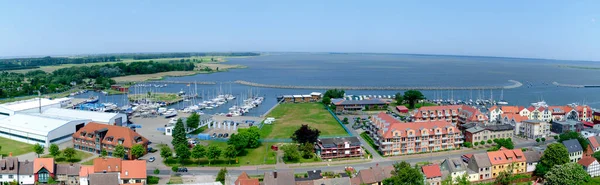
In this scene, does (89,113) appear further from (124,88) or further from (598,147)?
(598,147)

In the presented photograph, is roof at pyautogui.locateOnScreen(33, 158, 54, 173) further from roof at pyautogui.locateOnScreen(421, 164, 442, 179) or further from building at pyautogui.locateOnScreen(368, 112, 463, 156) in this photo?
roof at pyautogui.locateOnScreen(421, 164, 442, 179)

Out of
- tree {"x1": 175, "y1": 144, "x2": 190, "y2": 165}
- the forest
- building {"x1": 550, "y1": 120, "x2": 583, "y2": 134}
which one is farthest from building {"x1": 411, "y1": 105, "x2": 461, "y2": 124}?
the forest

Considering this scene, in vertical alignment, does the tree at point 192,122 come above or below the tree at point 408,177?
above

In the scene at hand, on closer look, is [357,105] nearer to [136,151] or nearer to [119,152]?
[136,151]

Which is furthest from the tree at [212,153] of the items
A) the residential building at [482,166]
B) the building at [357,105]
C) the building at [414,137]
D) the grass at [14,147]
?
the building at [357,105]

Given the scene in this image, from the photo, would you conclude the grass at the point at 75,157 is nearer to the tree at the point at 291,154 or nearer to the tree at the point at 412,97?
the tree at the point at 291,154

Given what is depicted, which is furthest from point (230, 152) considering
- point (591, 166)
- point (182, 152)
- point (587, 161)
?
point (591, 166)
